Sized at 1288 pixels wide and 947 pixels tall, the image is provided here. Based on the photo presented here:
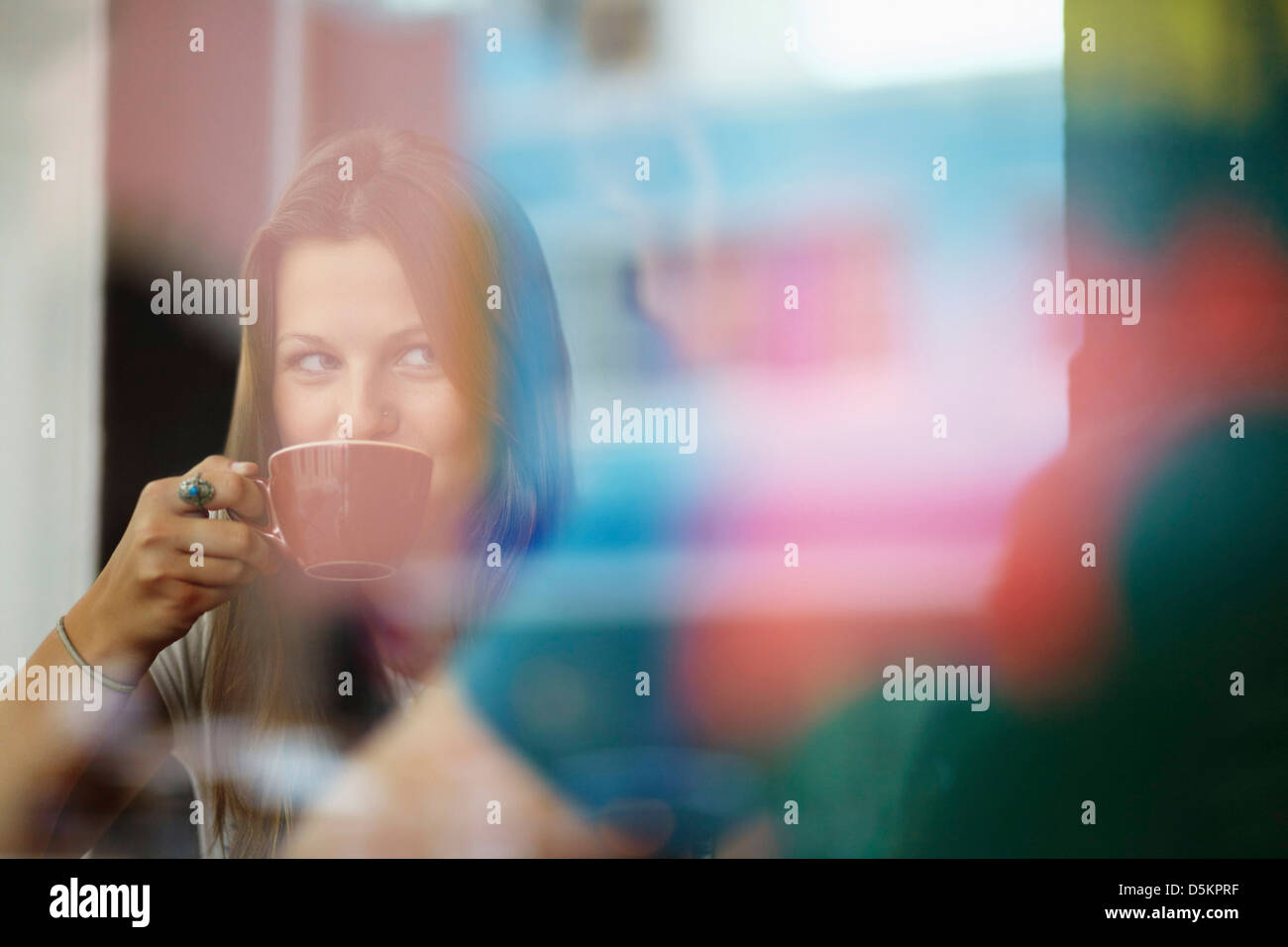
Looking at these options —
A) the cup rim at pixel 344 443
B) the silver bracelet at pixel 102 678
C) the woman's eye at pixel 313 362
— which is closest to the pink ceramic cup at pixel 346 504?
the cup rim at pixel 344 443

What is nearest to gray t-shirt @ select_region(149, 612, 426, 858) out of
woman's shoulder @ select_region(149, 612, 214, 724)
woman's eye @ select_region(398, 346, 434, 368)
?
woman's shoulder @ select_region(149, 612, 214, 724)

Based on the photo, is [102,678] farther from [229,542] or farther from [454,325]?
[454,325]

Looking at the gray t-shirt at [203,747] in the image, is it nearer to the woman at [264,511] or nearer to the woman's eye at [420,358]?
the woman at [264,511]

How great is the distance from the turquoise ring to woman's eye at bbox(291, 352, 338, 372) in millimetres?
151

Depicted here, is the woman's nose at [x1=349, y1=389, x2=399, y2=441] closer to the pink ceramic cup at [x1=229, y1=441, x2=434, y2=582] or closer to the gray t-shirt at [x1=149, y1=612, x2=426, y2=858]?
the pink ceramic cup at [x1=229, y1=441, x2=434, y2=582]

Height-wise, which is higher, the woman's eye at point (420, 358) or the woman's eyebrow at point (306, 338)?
the woman's eyebrow at point (306, 338)

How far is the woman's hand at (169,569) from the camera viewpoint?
1.20 meters

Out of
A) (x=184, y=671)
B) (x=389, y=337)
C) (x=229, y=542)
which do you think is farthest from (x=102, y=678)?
(x=389, y=337)

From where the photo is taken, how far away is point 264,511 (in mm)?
1204

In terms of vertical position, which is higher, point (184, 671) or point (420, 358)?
point (420, 358)

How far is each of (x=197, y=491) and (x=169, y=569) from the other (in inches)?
3.4

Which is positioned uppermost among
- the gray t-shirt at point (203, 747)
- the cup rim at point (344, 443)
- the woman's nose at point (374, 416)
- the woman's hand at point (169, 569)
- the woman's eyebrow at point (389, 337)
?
the woman's eyebrow at point (389, 337)

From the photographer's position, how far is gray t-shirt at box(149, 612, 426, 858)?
120cm
